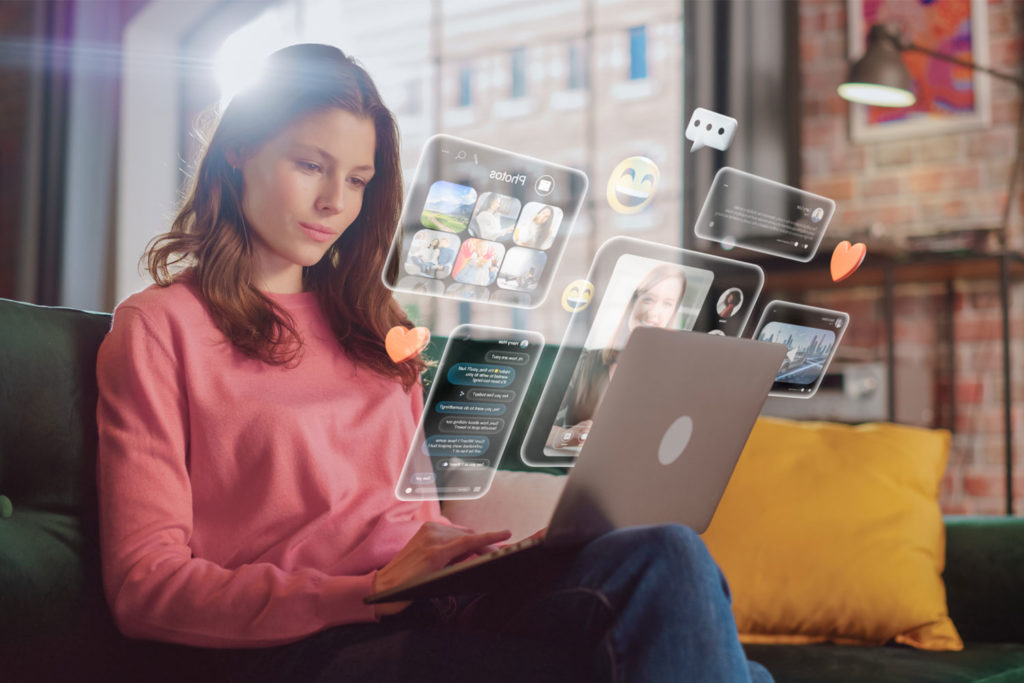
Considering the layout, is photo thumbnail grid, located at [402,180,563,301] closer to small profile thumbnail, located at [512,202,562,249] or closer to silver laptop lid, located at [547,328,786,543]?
small profile thumbnail, located at [512,202,562,249]


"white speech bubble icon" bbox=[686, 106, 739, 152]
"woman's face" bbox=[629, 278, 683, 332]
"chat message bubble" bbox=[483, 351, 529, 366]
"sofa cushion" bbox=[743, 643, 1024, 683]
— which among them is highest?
"white speech bubble icon" bbox=[686, 106, 739, 152]

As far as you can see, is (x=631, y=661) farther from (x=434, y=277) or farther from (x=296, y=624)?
(x=434, y=277)

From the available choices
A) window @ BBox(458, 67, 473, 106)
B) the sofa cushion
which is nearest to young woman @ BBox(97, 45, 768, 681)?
the sofa cushion

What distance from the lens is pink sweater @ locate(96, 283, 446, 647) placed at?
2.72 feet

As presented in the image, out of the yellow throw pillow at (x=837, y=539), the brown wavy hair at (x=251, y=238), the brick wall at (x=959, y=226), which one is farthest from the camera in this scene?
the brick wall at (x=959, y=226)

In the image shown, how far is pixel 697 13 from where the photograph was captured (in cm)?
300

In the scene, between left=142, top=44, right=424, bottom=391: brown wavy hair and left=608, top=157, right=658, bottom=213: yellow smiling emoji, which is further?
left=608, top=157, right=658, bottom=213: yellow smiling emoji

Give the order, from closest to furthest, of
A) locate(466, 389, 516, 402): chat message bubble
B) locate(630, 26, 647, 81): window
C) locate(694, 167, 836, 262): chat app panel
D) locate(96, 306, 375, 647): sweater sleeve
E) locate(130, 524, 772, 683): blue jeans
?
locate(130, 524, 772, 683): blue jeans → locate(96, 306, 375, 647): sweater sleeve → locate(466, 389, 516, 402): chat message bubble → locate(694, 167, 836, 262): chat app panel → locate(630, 26, 647, 81): window

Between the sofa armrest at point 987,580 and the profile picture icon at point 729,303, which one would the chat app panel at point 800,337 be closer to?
the profile picture icon at point 729,303

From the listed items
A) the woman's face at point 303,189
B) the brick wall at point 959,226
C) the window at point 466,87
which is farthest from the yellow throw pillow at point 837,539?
the window at point 466,87

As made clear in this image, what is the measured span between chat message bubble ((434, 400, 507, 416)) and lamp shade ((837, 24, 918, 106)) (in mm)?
1779

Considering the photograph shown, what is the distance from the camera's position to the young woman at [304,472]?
75 cm

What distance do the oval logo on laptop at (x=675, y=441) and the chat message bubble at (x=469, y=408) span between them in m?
Result: 0.29

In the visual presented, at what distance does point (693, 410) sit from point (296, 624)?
402 millimetres
